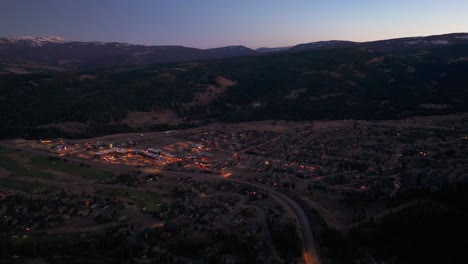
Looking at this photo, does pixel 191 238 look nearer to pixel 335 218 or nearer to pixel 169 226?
pixel 169 226

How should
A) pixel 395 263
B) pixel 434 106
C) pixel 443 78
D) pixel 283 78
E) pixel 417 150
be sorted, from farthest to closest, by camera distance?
1. pixel 283 78
2. pixel 443 78
3. pixel 434 106
4. pixel 417 150
5. pixel 395 263

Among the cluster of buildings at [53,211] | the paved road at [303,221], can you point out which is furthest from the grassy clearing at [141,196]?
the paved road at [303,221]

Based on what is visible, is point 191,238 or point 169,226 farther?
point 169,226

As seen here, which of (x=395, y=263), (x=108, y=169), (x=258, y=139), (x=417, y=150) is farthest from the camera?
(x=258, y=139)

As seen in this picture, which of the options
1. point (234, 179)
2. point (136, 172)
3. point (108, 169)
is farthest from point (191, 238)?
point (108, 169)

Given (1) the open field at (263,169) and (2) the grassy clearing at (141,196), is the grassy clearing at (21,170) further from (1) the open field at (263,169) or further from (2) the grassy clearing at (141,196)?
(2) the grassy clearing at (141,196)

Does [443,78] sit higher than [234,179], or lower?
higher

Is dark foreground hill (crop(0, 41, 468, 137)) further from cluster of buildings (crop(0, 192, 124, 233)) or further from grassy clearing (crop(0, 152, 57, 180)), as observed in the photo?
cluster of buildings (crop(0, 192, 124, 233))

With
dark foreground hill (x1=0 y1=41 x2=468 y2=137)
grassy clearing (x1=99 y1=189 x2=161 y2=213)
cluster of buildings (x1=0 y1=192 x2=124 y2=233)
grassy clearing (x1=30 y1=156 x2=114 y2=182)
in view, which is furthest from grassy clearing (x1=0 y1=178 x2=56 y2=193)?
dark foreground hill (x1=0 y1=41 x2=468 y2=137)
